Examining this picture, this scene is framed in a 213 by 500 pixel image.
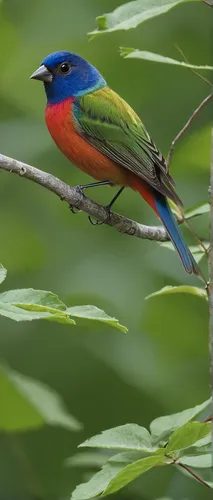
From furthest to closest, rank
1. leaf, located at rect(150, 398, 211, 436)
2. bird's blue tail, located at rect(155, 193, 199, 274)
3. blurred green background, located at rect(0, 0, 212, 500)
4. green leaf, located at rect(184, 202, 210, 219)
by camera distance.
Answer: blurred green background, located at rect(0, 0, 212, 500) → bird's blue tail, located at rect(155, 193, 199, 274) → green leaf, located at rect(184, 202, 210, 219) → leaf, located at rect(150, 398, 211, 436)

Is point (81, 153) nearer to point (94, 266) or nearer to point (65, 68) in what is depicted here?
point (65, 68)

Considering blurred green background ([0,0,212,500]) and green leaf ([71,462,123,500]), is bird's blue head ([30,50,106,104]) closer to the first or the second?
blurred green background ([0,0,212,500])

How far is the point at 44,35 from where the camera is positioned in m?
5.20

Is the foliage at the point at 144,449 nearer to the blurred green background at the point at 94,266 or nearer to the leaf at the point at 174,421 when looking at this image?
the leaf at the point at 174,421

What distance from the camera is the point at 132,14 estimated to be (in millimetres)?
2242

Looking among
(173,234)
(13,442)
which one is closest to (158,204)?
(173,234)

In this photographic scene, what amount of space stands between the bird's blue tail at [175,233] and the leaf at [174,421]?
48 cm

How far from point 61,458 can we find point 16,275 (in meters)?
0.85

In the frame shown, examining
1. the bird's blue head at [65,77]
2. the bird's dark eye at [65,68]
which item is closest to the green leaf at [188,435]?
the bird's blue head at [65,77]

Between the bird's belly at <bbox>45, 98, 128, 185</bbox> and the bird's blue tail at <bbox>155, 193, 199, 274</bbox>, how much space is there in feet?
0.57

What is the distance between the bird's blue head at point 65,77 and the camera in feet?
11.0

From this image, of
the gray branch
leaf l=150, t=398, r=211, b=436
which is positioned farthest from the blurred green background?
leaf l=150, t=398, r=211, b=436

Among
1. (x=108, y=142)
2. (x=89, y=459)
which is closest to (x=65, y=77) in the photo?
(x=108, y=142)

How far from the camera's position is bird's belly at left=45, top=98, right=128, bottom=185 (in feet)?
10.2
